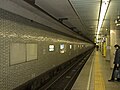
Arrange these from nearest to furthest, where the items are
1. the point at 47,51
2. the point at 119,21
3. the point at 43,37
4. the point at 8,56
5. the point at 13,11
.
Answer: the point at 8,56
the point at 13,11
the point at 43,37
the point at 47,51
the point at 119,21

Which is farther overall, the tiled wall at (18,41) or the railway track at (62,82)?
the railway track at (62,82)

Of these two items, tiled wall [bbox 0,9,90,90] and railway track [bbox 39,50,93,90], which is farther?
railway track [bbox 39,50,93,90]

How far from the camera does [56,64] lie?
1263 centimetres

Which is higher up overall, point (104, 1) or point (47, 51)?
point (104, 1)

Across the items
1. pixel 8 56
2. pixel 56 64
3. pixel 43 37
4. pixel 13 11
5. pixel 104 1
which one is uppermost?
pixel 104 1

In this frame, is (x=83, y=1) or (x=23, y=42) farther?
(x=83, y=1)

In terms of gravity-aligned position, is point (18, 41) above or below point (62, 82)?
above

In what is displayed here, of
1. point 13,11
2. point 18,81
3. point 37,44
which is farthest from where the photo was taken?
point 37,44

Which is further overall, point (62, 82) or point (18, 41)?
point (62, 82)

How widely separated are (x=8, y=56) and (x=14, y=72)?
693 mm

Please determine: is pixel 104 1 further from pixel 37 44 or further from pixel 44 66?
pixel 44 66

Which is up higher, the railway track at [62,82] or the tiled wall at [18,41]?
the tiled wall at [18,41]

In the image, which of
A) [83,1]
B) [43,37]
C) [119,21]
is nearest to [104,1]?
[83,1]

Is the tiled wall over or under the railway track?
over
